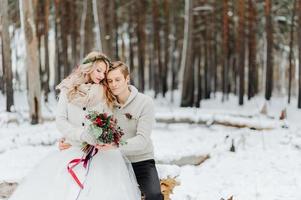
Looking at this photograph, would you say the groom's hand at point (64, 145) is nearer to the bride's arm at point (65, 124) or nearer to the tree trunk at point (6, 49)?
the bride's arm at point (65, 124)

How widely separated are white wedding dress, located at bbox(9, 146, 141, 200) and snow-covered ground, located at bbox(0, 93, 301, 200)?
150 cm

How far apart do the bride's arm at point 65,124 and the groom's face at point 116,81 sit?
1.33 ft

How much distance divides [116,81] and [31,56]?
30.9ft

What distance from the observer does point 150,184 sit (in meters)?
3.94

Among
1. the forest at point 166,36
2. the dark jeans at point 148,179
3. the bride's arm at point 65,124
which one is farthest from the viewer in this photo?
the forest at point 166,36

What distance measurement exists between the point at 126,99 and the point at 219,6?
2296 centimetres

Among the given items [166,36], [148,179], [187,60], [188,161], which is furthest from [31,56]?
[166,36]

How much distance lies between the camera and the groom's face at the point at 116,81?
3.81m

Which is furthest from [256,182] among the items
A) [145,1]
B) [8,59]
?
[145,1]

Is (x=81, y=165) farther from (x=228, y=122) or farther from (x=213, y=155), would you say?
(x=228, y=122)

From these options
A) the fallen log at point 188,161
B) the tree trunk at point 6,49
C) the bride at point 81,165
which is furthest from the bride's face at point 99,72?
the tree trunk at point 6,49

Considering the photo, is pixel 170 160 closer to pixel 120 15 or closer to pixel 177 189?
pixel 177 189

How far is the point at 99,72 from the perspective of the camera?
3770 mm

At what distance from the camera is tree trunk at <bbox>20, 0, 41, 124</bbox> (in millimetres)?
12586
